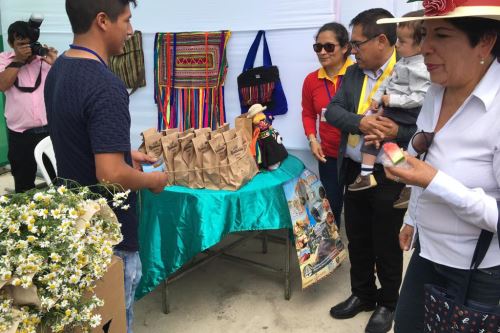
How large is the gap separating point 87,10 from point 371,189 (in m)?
1.69

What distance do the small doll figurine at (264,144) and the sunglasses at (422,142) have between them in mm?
1341

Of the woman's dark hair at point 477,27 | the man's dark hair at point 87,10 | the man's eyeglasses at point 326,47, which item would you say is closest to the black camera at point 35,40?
the man's eyeglasses at point 326,47

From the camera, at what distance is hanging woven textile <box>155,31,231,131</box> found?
380 cm

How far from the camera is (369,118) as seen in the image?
7.61 feet

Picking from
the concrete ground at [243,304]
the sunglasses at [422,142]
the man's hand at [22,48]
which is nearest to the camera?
the sunglasses at [422,142]

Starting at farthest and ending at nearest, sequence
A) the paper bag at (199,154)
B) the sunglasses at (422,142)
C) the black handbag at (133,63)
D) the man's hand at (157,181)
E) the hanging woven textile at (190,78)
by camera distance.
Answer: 1. the black handbag at (133,63)
2. the hanging woven textile at (190,78)
3. the paper bag at (199,154)
4. the man's hand at (157,181)
5. the sunglasses at (422,142)

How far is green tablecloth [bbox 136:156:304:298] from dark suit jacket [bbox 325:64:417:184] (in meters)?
0.47

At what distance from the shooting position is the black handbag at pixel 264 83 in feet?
11.6

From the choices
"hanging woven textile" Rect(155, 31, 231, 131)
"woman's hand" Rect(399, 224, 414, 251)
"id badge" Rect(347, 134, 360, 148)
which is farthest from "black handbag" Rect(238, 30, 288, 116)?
"woman's hand" Rect(399, 224, 414, 251)

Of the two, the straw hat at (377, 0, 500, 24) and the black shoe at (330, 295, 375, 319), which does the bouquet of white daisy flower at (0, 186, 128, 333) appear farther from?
the black shoe at (330, 295, 375, 319)

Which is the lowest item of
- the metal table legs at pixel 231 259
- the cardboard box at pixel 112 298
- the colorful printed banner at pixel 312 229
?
the metal table legs at pixel 231 259

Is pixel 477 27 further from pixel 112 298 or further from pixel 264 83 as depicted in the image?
pixel 264 83

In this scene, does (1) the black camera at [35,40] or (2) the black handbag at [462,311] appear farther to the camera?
(1) the black camera at [35,40]

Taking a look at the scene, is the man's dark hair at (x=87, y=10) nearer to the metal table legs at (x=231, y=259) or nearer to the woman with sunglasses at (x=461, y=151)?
the woman with sunglasses at (x=461, y=151)
